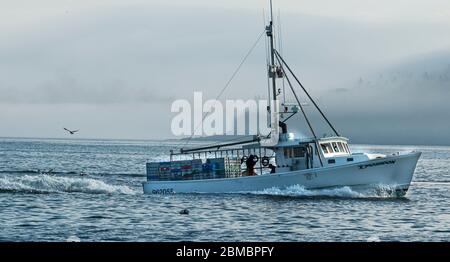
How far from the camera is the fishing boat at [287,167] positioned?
5188 centimetres

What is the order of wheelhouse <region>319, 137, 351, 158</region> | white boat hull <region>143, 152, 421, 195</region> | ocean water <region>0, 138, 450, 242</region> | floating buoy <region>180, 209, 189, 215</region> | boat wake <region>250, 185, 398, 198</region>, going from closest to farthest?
ocean water <region>0, 138, 450, 242</region> → floating buoy <region>180, 209, 189, 215</region> → white boat hull <region>143, 152, 421, 195</region> → boat wake <region>250, 185, 398, 198</region> → wheelhouse <region>319, 137, 351, 158</region>

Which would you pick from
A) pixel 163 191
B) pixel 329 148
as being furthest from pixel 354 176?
pixel 163 191

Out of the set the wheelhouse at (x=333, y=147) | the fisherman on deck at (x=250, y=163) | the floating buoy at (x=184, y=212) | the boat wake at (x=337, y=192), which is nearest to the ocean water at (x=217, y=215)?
the boat wake at (x=337, y=192)

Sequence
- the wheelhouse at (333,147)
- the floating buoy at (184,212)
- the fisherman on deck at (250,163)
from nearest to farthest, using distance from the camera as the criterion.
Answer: the floating buoy at (184,212) → the wheelhouse at (333,147) → the fisherman on deck at (250,163)

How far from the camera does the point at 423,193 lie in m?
63.9

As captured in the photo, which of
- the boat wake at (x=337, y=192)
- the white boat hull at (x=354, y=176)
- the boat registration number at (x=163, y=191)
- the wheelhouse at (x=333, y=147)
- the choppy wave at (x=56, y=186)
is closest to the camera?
the white boat hull at (x=354, y=176)

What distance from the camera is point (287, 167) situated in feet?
179

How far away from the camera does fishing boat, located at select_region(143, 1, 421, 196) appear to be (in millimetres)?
51875

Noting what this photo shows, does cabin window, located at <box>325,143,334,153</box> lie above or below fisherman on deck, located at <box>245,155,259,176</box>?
above

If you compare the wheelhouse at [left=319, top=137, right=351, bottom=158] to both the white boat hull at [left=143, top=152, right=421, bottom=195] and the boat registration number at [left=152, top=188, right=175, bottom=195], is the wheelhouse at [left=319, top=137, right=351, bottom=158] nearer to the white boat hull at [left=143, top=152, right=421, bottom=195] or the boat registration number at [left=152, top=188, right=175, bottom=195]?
the white boat hull at [left=143, top=152, right=421, bottom=195]

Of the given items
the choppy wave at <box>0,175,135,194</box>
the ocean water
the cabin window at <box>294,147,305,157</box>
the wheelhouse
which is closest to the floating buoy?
the ocean water

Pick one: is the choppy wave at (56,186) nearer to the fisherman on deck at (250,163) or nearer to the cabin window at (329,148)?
the fisherman on deck at (250,163)

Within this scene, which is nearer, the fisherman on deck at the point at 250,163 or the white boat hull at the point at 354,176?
the white boat hull at the point at 354,176

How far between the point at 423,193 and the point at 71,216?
3240 cm
